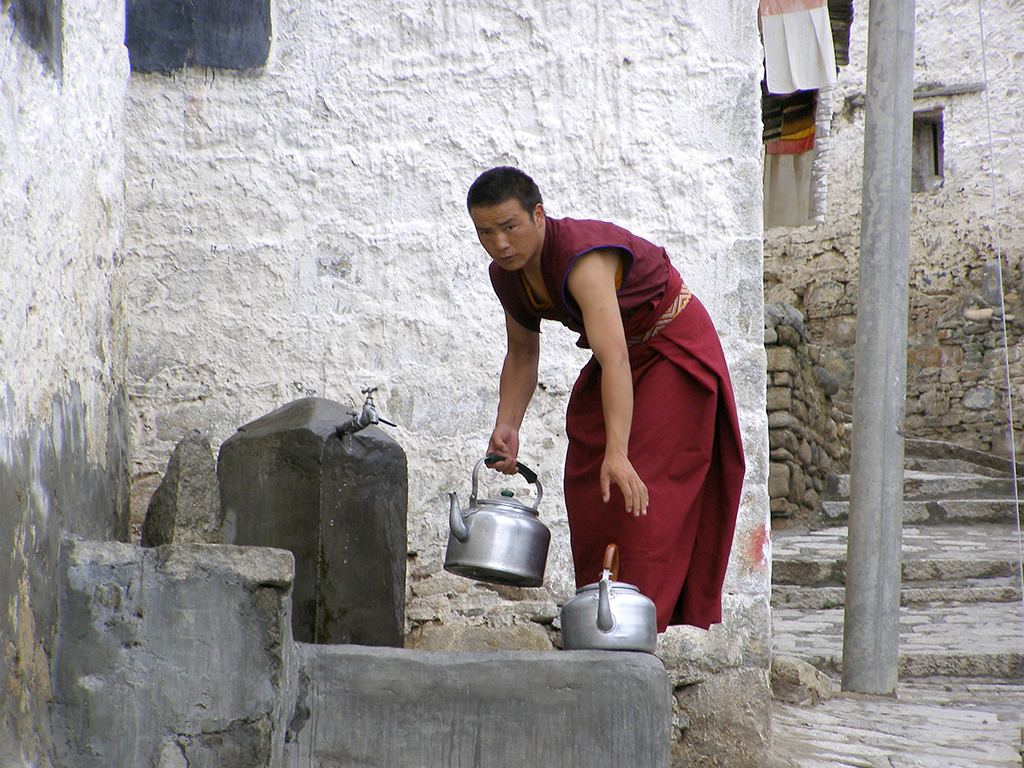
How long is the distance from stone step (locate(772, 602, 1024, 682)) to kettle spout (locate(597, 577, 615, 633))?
2527 millimetres

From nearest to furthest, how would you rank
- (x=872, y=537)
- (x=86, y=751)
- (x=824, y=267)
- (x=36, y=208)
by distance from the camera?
(x=86, y=751) → (x=36, y=208) → (x=872, y=537) → (x=824, y=267)

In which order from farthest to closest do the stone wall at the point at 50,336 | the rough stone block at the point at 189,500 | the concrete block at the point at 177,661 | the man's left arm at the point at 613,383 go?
1. the rough stone block at the point at 189,500
2. the man's left arm at the point at 613,383
3. the concrete block at the point at 177,661
4. the stone wall at the point at 50,336

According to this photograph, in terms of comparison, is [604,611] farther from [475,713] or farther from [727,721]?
[727,721]

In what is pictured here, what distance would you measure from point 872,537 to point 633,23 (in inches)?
82.2

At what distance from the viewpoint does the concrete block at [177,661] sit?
6.04 ft

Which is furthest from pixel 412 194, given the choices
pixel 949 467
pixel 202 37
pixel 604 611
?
pixel 949 467

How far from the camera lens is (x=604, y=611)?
198 centimetres

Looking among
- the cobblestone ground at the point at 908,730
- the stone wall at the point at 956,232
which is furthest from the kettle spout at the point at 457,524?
the stone wall at the point at 956,232

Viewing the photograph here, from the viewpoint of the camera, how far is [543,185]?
318 centimetres

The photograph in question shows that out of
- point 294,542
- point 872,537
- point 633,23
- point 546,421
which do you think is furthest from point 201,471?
point 872,537

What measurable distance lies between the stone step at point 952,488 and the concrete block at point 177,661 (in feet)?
19.6

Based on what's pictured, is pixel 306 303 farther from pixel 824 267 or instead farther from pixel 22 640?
pixel 824 267

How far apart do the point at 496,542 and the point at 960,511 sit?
5.65 meters

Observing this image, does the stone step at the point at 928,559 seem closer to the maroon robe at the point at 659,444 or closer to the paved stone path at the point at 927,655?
the paved stone path at the point at 927,655
